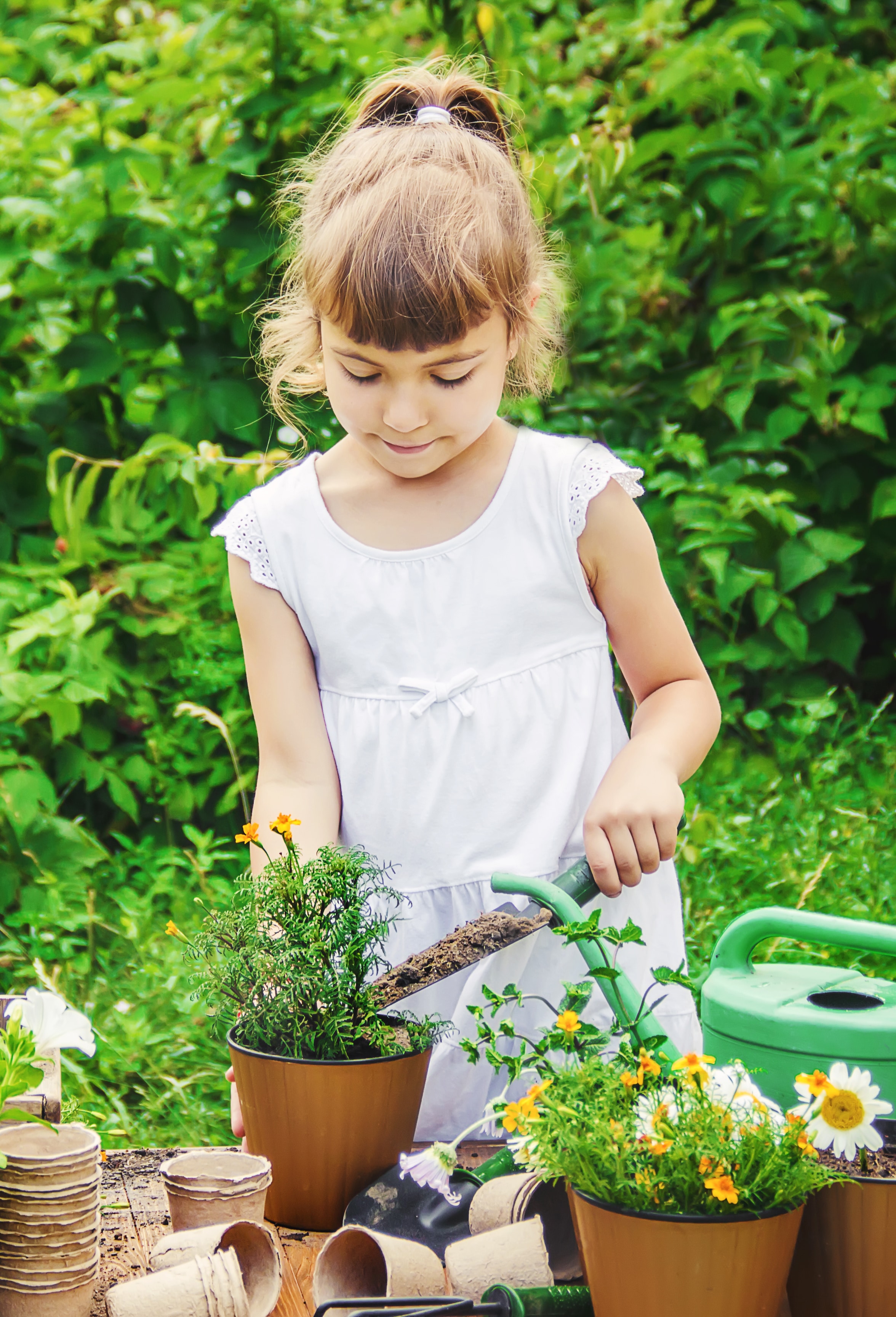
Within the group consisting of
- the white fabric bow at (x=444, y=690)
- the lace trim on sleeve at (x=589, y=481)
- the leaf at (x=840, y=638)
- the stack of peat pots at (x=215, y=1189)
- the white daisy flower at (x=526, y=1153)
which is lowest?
the leaf at (x=840, y=638)

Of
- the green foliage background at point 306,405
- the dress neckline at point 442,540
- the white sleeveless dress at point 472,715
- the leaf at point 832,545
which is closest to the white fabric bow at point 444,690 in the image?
the white sleeveless dress at point 472,715

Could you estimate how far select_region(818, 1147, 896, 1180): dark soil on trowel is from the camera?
0.73 meters

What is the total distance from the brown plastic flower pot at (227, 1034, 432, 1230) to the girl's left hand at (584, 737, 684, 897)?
0.21m

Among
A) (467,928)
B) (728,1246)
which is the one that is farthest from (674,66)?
(728,1246)

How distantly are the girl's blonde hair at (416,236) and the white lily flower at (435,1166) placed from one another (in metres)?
0.61

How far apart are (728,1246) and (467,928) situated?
276 mm

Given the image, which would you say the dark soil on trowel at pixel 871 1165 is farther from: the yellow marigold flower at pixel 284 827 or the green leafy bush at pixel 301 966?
the yellow marigold flower at pixel 284 827

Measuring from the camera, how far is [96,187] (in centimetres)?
252

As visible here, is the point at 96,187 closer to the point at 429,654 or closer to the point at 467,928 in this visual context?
the point at 429,654

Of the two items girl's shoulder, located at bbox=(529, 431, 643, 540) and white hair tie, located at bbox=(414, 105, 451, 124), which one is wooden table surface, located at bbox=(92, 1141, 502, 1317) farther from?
white hair tie, located at bbox=(414, 105, 451, 124)

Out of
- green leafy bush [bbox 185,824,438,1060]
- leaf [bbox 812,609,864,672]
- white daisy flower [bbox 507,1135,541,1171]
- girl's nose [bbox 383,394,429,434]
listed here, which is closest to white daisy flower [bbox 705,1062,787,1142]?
white daisy flower [bbox 507,1135,541,1171]

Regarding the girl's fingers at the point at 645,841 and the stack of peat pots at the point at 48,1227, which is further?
the girl's fingers at the point at 645,841

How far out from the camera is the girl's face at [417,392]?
1.07 meters

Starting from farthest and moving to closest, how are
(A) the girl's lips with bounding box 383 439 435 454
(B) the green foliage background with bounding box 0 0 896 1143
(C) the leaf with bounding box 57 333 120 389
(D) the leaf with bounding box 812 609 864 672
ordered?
(D) the leaf with bounding box 812 609 864 672 → (C) the leaf with bounding box 57 333 120 389 → (B) the green foliage background with bounding box 0 0 896 1143 → (A) the girl's lips with bounding box 383 439 435 454
